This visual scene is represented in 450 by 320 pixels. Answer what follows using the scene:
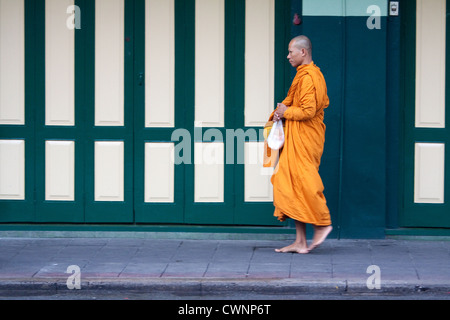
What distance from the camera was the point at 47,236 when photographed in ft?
33.2

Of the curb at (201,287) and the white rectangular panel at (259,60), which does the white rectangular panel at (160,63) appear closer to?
the white rectangular panel at (259,60)

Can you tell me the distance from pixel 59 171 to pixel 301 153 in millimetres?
2849

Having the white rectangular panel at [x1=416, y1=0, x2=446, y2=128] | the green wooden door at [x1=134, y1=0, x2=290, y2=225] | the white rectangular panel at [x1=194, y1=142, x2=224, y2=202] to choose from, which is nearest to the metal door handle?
the green wooden door at [x1=134, y1=0, x2=290, y2=225]

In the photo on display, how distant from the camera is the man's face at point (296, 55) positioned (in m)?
9.00

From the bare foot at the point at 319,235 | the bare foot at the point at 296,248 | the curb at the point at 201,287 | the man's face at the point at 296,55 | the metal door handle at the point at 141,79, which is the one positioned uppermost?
the man's face at the point at 296,55

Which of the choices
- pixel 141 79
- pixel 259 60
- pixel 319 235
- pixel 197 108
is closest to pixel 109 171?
pixel 141 79

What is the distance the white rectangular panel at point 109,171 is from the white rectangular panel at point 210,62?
978 mm

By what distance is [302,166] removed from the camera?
9000mm

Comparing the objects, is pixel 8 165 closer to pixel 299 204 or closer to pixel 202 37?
pixel 202 37

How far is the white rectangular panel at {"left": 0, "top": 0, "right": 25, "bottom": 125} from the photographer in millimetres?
10055

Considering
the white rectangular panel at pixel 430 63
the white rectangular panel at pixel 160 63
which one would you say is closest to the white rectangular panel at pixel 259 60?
the white rectangular panel at pixel 160 63
